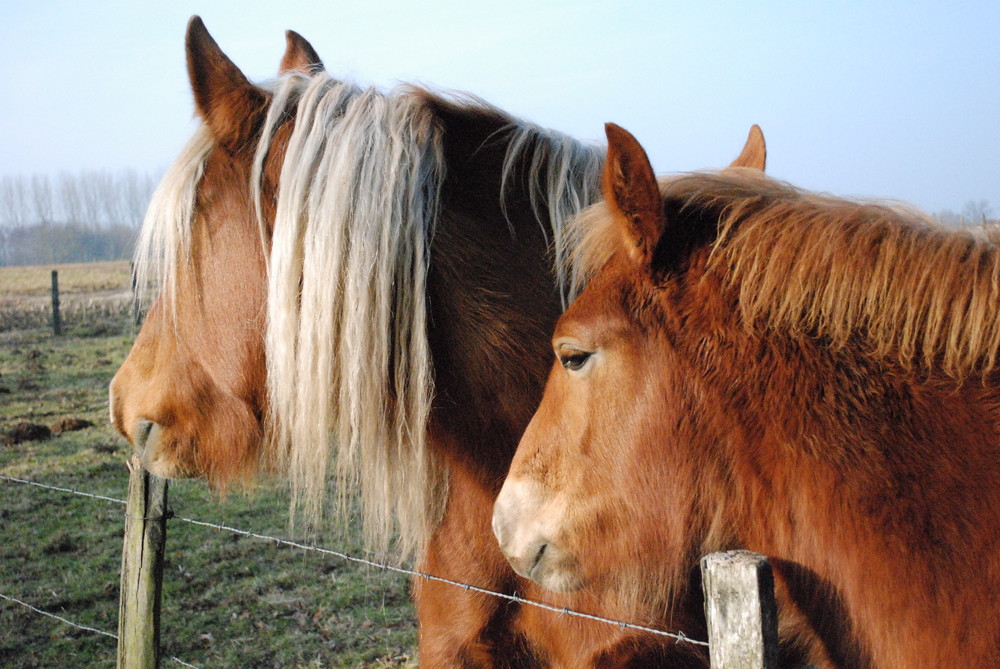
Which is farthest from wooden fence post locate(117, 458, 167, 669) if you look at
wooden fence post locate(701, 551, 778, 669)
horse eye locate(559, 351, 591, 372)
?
wooden fence post locate(701, 551, 778, 669)

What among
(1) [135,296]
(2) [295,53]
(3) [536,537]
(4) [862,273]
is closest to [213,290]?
(1) [135,296]

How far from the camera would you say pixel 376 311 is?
201 centimetres

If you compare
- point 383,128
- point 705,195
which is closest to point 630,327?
point 705,195

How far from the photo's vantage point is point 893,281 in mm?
1469

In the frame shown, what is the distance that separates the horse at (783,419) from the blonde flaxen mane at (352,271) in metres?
0.45

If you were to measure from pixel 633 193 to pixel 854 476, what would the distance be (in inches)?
27.6

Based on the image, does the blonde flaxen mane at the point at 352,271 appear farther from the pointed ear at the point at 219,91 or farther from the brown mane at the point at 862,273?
the brown mane at the point at 862,273

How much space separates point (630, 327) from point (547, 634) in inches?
37.7

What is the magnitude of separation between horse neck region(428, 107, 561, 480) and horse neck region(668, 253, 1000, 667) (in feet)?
2.02

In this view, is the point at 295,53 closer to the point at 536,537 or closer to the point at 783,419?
the point at 536,537

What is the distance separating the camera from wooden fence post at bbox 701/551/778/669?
1.29 m

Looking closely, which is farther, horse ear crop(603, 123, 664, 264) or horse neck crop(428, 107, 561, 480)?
horse neck crop(428, 107, 561, 480)

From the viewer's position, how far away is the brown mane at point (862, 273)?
142cm

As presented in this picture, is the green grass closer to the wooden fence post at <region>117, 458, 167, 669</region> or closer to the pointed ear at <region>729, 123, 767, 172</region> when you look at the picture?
the wooden fence post at <region>117, 458, 167, 669</region>
